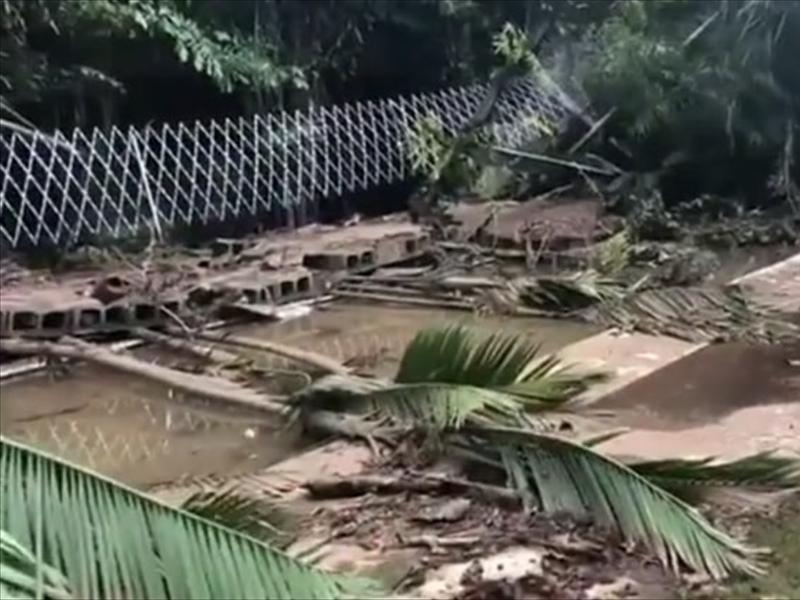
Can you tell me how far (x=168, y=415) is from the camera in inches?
231

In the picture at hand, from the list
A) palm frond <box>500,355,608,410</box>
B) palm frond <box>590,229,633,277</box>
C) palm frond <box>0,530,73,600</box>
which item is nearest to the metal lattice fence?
palm frond <box>590,229,633,277</box>

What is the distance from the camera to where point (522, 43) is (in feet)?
37.4

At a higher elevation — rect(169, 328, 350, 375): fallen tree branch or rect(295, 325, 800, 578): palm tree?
rect(295, 325, 800, 578): palm tree

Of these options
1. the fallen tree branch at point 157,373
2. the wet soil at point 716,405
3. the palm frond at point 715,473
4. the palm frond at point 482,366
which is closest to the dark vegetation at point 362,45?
the fallen tree branch at point 157,373

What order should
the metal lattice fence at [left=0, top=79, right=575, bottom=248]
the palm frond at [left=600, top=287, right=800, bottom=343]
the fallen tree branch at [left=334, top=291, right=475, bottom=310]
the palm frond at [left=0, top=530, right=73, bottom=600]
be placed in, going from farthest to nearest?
the metal lattice fence at [left=0, top=79, right=575, bottom=248] → the fallen tree branch at [left=334, top=291, right=475, bottom=310] → the palm frond at [left=600, top=287, right=800, bottom=343] → the palm frond at [left=0, top=530, right=73, bottom=600]

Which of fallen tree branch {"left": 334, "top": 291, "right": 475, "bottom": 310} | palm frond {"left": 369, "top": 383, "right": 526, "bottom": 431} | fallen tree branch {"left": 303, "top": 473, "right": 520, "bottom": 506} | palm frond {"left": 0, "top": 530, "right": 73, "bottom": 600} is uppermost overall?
palm frond {"left": 0, "top": 530, "right": 73, "bottom": 600}

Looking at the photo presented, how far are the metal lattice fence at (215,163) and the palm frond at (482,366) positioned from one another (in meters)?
6.03

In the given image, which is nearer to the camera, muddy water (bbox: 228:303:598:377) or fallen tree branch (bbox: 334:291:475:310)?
muddy water (bbox: 228:303:598:377)

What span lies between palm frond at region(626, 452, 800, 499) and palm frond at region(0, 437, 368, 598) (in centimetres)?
119

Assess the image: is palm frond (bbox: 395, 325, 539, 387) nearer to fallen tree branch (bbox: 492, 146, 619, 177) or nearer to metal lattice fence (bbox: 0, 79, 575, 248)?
metal lattice fence (bbox: 0, 79, 575, 248)

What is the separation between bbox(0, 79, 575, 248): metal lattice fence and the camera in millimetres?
10172

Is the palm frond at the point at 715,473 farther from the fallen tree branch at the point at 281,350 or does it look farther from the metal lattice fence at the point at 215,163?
the metal lattice fence at the point at 215,163

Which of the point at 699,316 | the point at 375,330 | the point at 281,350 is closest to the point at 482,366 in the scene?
the point at 281,350

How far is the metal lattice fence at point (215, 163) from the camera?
1017 cm
